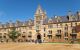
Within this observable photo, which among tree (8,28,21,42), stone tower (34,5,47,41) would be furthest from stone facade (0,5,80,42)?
tree (8,28,21,42)

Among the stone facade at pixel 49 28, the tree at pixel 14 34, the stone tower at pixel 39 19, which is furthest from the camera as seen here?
the tree at pixel 14 34

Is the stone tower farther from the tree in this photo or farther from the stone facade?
the tree

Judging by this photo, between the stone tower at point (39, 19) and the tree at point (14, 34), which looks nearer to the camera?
the stone tower at point (39, 19)

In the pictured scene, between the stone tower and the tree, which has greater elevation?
the stone tower

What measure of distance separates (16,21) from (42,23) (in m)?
19.5

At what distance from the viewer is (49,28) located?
317ft

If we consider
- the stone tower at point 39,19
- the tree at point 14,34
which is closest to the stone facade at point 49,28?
the stone tower at point 39,19

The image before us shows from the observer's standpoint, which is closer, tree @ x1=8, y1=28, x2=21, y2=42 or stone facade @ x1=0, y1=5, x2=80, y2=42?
stone facade @ x1=0, y1=5, x2=80, y2=42

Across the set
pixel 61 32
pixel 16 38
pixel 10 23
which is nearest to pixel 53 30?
pixel 61 32

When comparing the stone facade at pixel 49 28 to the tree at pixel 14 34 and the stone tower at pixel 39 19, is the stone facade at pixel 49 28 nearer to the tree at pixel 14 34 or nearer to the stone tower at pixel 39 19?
the stone tower at pixel 39 19

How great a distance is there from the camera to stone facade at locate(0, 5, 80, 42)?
90.1m

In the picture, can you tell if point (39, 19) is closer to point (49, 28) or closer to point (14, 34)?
point (49, 28)

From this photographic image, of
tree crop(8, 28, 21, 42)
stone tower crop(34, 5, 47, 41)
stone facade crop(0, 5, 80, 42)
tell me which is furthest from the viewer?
tree crop(8, 28, 21, 42)

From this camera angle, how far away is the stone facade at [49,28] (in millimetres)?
90062
